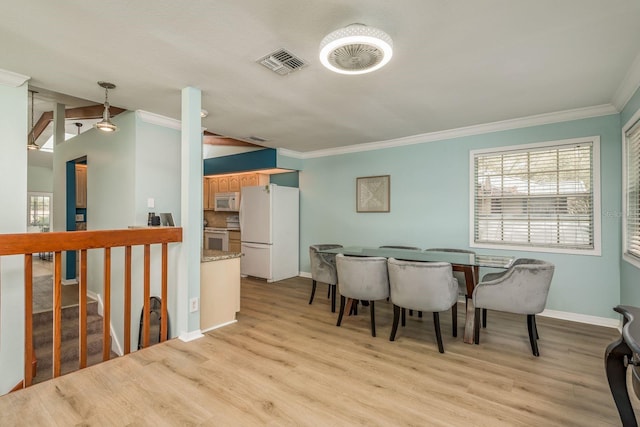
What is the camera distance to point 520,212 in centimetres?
382

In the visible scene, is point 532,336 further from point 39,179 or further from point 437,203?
point 39,179

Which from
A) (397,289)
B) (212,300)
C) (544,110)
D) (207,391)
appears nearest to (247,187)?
(212,300)

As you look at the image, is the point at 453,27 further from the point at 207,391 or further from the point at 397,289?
the point at 207,391

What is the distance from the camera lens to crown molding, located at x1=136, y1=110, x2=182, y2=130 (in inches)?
139

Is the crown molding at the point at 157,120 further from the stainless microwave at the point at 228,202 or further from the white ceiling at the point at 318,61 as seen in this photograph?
the stainless microwave at the point at 228,202

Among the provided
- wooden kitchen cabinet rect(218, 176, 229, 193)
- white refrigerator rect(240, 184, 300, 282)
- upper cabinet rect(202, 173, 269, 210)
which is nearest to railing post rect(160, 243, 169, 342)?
white refrigerator rect(240, 184, 300, 282)

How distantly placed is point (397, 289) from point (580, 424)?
1.42 m

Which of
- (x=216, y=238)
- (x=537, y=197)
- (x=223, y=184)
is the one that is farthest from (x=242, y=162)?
(x=537, y=197)

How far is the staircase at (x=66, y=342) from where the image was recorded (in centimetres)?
311

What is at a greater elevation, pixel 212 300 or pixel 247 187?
pixel 247 187

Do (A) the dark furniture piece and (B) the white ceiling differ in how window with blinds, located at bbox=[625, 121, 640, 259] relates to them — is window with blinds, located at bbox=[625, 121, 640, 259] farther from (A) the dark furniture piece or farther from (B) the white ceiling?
(A) the dark furniture piece

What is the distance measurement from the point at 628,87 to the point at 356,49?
102 inches

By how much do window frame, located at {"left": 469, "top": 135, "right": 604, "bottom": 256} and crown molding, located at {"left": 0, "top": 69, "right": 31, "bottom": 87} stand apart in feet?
15.8

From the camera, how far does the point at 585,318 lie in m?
3.41
